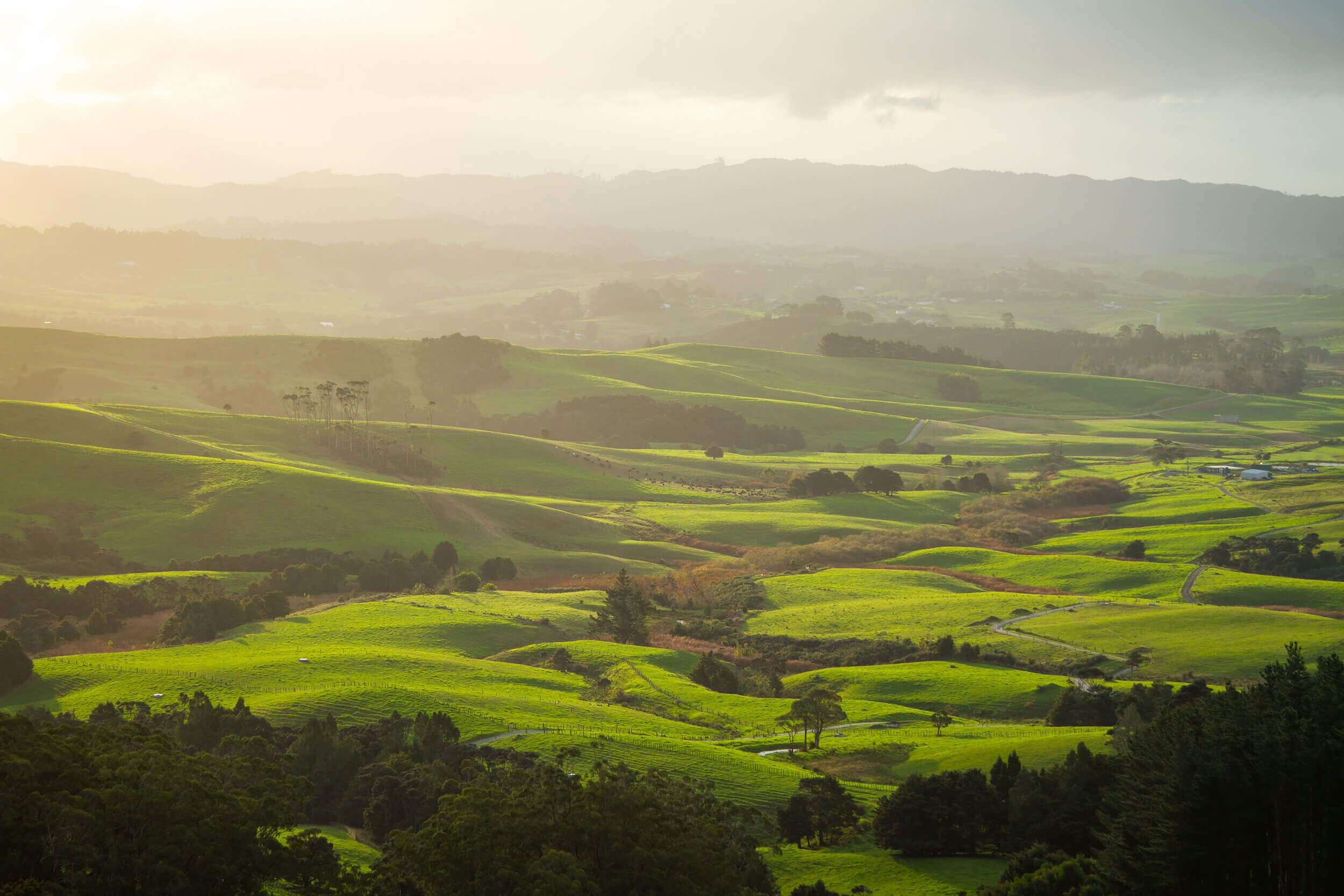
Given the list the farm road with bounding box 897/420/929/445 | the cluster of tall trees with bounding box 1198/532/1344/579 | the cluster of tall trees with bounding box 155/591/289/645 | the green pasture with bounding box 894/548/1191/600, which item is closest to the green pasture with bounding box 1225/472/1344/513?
the cluster of tall trees with bounding box 1198/532/1344/579

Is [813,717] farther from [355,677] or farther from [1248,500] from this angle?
[1248,500]

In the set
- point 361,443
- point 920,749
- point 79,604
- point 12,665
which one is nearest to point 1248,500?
point 920,749

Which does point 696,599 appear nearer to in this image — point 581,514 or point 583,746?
point 581,514

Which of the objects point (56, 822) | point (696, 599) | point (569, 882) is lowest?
point (696, 599)

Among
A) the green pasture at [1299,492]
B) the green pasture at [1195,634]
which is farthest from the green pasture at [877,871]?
the green pasture at [1299,492]

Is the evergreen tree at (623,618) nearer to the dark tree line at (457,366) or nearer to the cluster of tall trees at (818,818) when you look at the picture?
the cluster of tall trees at (818,818)

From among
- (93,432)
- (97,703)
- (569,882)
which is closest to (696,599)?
(97,703)
